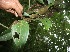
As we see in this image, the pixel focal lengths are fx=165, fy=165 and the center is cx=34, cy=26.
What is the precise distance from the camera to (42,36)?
5.69 ft

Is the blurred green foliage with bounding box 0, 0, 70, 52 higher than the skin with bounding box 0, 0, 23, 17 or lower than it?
lower

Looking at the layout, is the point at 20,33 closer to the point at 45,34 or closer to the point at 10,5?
the point at 10,5

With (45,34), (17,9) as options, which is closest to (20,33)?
(17,9)

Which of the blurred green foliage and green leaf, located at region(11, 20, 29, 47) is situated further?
the blurred green foliage

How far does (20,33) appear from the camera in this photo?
1.26 meters

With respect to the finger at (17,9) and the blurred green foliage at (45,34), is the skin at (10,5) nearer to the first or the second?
the finger at (17,9)

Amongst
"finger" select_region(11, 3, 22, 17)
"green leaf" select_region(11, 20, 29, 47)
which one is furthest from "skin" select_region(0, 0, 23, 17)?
"green leaf" select_region(11, 20, 29, 47)

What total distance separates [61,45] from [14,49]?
49 cm

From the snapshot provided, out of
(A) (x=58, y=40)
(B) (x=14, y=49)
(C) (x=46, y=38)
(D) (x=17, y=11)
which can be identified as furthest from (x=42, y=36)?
(D) (x=17, y=11)

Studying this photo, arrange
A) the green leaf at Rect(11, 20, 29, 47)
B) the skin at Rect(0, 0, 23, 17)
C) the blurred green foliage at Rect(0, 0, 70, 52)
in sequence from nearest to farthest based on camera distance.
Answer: the green leaf at Rect(11, 20, 29, 47), the skin at Rect(0, 0, 23, 17), the blurred green foliage at Rect(0, 0, 70, 52)

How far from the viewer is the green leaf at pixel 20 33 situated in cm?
125

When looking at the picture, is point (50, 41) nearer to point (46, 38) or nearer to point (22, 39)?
point (46, 38)

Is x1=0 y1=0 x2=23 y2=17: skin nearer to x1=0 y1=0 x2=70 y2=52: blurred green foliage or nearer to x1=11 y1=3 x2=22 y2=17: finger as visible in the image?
x1=11 y1=3 x2=22 y2=17: finger

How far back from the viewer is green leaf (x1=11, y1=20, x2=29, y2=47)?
1247 mm
